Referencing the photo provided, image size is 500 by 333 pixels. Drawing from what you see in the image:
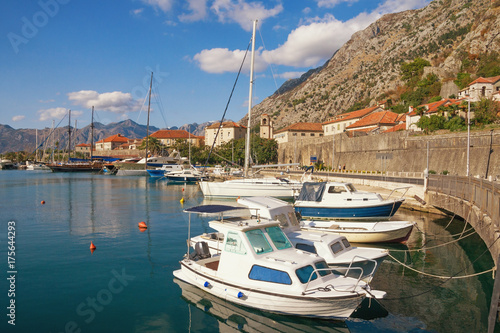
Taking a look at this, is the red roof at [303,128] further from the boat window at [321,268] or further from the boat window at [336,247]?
the boat window at [321,268]

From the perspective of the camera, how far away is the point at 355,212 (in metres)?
22.9


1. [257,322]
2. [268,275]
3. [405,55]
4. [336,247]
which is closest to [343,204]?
[336,247]

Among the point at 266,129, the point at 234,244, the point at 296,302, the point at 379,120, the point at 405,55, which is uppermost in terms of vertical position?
the point at 405,55

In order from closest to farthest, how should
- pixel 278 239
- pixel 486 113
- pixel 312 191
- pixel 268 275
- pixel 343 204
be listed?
1. pixel 268 275
2. pixel 278 239
3. pixel 343 204
4. pixel 312 191
5. pixel 486 113

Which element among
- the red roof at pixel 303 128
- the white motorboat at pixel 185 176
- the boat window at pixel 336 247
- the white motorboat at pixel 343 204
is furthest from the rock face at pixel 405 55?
the boat window at pixel 336 247

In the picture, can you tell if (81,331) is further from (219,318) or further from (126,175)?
(126,175)

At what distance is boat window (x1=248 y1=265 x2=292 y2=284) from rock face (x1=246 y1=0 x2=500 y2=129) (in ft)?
279

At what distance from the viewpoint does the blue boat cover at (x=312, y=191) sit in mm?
23734

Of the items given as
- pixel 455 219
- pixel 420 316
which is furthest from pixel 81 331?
pixel 455 219

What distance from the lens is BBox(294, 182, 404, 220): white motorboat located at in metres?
22.8

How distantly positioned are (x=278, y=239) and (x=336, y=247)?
8.88 ft

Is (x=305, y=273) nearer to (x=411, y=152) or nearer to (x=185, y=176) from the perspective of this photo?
(x=411, y=152)

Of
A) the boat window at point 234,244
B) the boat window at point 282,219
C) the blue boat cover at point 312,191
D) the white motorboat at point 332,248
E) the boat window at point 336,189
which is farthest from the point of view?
the blue boat cover at point 312,191

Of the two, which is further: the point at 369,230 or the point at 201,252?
the point at 369,230
